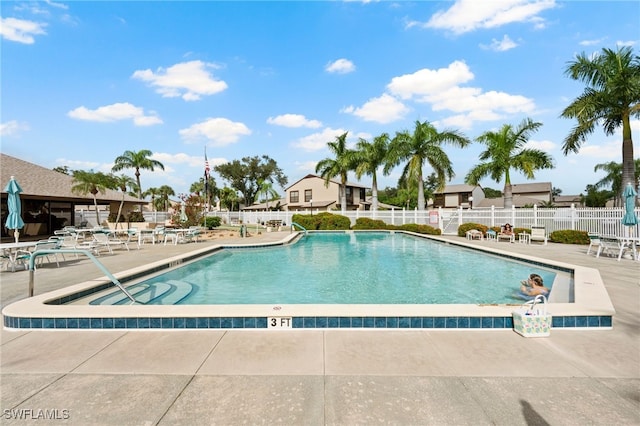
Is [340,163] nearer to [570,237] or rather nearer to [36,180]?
[570,237]

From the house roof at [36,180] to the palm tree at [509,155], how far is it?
27.9 m

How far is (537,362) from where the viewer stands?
3131mm

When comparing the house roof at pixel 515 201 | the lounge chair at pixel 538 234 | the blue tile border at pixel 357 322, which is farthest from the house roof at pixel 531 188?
the blue tile border at pixel 357 322

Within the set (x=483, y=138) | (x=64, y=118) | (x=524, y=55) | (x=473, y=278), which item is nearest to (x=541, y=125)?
(x=483, y=138)

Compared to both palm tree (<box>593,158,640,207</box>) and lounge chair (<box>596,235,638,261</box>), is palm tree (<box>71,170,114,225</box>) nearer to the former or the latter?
lounge chair (<box>596,235,638,261</box>)

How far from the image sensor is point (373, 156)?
1067 inches

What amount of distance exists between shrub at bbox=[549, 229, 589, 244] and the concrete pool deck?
13.2 m

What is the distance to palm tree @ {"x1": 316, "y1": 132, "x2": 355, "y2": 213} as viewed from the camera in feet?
91.5

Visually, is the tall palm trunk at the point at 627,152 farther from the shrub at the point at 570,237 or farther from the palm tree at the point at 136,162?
the palm tree at the point at 136,162

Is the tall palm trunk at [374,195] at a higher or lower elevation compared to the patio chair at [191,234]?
higher

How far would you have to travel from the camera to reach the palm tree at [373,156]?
88.7 ft

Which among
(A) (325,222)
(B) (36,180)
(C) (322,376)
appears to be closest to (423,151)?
(A) (325,222)

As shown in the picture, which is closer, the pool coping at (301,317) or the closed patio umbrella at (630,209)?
the pool coping at (301,317)

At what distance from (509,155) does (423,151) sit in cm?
587
